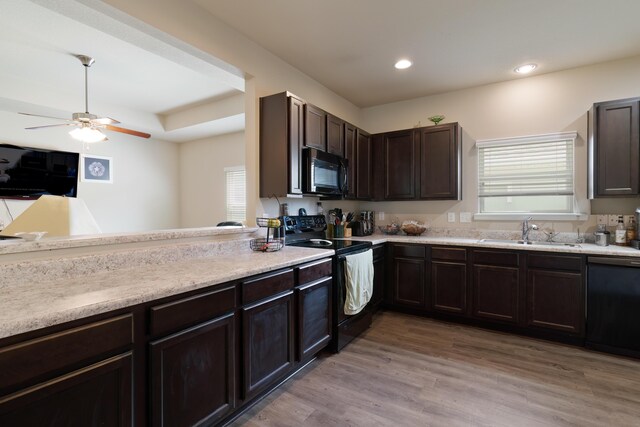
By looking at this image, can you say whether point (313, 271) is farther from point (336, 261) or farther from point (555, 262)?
point (555, 262)

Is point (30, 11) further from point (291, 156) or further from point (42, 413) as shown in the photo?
point (42, 413)

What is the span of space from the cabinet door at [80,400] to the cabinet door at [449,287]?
299cm

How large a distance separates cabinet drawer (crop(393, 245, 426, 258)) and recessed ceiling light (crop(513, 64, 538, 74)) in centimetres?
217

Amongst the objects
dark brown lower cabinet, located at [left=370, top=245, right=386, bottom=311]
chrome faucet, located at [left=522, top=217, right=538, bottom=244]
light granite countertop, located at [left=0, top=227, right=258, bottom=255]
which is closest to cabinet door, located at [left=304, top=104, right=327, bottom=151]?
light granite countertop, located at [left=0, top=227, right=258, bottom=255]

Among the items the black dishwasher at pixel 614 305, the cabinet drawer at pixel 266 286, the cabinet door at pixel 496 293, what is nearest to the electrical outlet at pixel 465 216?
the cabinet door at pixel 496 293

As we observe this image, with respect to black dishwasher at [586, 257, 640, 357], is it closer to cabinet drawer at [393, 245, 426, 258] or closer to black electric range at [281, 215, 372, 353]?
cabinet drawer at [393, 245, 426, 258]

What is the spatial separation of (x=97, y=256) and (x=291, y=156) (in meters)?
1.61

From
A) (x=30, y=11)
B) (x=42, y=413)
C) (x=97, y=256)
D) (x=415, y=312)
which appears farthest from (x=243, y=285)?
(x=30, y=11)

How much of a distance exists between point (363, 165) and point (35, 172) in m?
4.53

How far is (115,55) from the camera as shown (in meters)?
3.16

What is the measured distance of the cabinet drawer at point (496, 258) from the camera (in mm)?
3029

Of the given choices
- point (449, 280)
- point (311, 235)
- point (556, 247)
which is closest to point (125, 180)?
point (311, 235)

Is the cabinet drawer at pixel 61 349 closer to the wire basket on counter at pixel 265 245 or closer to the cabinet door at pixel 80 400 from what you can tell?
the cabinet door at pixel 80 400

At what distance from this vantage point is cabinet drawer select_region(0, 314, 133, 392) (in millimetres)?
982
